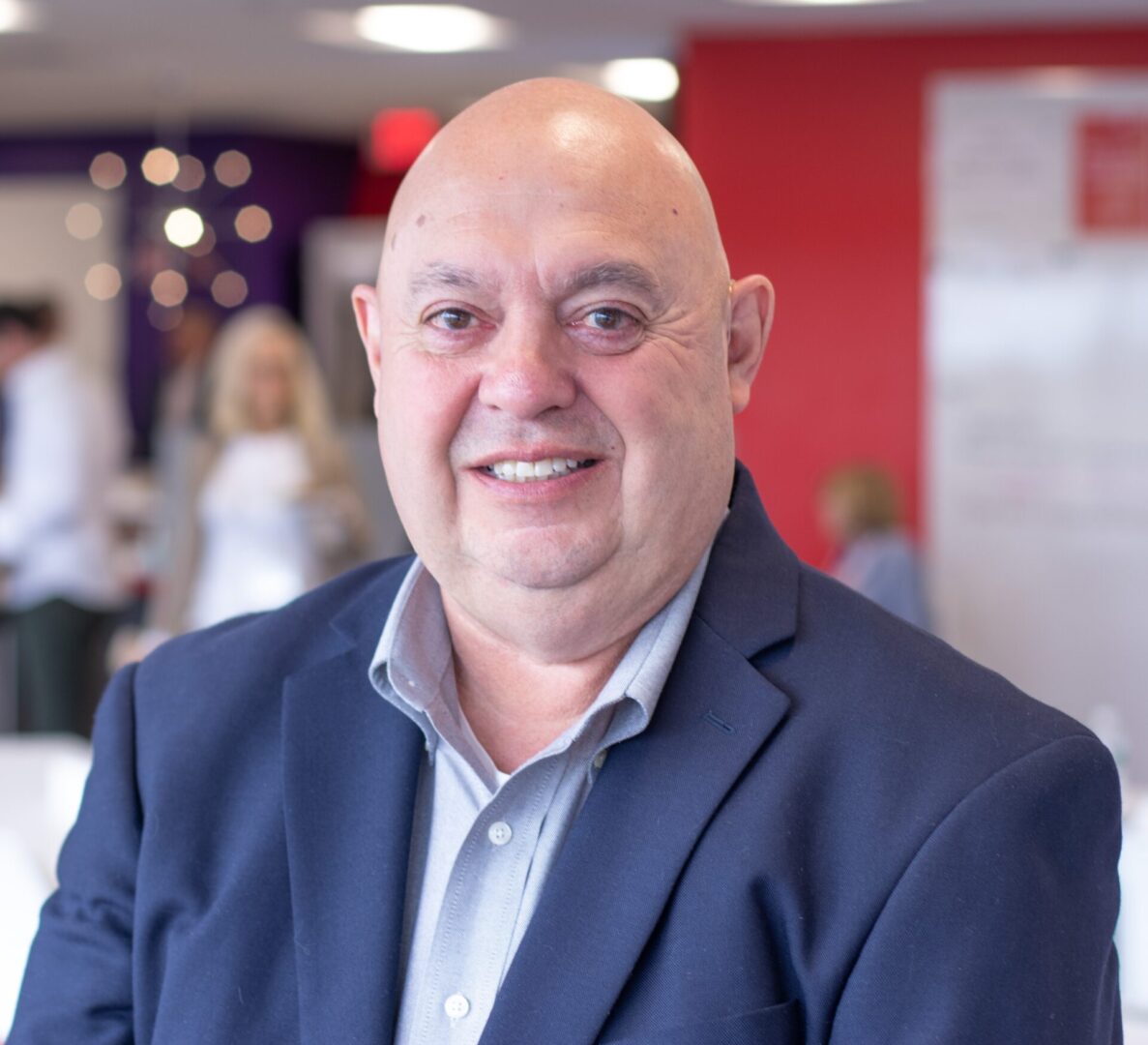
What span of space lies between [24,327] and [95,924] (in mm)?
4404

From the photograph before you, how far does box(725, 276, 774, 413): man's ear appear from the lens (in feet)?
4.18

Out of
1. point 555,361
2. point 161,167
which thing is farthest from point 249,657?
point 161,167

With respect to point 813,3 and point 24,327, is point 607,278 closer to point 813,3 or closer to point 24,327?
point 813,3

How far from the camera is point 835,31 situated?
5703mm

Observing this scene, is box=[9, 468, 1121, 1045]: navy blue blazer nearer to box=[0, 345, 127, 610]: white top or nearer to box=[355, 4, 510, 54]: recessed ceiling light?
box=[0, 345, 127, 610]: white top

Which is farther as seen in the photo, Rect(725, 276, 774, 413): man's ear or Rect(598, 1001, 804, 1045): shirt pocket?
Rect(725, 276, 774, 413): man's ear

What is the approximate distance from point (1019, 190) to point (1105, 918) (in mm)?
4813

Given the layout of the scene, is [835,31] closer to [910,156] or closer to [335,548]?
[910,156]

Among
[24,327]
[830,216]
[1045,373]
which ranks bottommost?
[1045,373]

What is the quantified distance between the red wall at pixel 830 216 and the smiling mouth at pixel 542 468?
14.9ft

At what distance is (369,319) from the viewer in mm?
1314

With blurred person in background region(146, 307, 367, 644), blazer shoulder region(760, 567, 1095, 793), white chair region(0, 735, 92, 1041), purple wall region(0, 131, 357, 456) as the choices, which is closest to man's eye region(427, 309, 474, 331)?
blazer shoulder region(760, 567, 1095, 793)

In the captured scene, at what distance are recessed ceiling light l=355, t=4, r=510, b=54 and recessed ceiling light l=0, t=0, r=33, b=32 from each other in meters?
1.17

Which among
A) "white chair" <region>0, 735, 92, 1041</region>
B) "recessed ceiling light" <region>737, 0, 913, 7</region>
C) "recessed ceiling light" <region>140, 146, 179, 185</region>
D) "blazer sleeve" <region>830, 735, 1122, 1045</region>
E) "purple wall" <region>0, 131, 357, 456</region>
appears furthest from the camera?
"purple wall" <region>0, 131, 357, 456</region>
